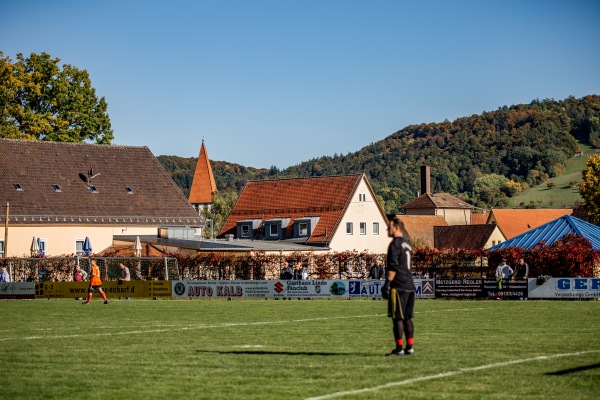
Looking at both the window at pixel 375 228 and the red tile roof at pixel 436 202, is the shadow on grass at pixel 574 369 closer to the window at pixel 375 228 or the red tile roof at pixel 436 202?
the window at pixel 375 228

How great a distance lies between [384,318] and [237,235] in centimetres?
6425

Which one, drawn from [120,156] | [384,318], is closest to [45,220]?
[120,156]

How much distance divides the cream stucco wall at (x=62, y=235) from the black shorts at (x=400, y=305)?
52.1m

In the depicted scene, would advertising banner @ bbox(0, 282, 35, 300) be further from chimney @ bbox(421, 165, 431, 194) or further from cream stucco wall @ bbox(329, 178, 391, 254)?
chimney @ bbox(421, 165, 431, 194)

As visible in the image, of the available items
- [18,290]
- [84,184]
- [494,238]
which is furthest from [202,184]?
[18,290]

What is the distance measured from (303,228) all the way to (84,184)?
21.4 m

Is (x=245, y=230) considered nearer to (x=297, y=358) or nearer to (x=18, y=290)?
(x=18, y=290)

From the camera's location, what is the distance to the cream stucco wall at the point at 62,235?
213 feet

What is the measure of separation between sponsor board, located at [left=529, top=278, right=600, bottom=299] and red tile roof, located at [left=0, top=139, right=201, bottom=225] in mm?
37491

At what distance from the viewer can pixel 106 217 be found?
69.3 meters

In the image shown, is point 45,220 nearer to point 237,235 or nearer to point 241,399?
point 237,235

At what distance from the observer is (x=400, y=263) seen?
1538cm

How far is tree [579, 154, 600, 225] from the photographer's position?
3405 inches

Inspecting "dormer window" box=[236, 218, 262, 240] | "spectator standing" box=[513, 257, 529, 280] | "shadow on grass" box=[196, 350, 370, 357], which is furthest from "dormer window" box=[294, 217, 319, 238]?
"shadow on grass" box=[196, 350, 370, 357]
